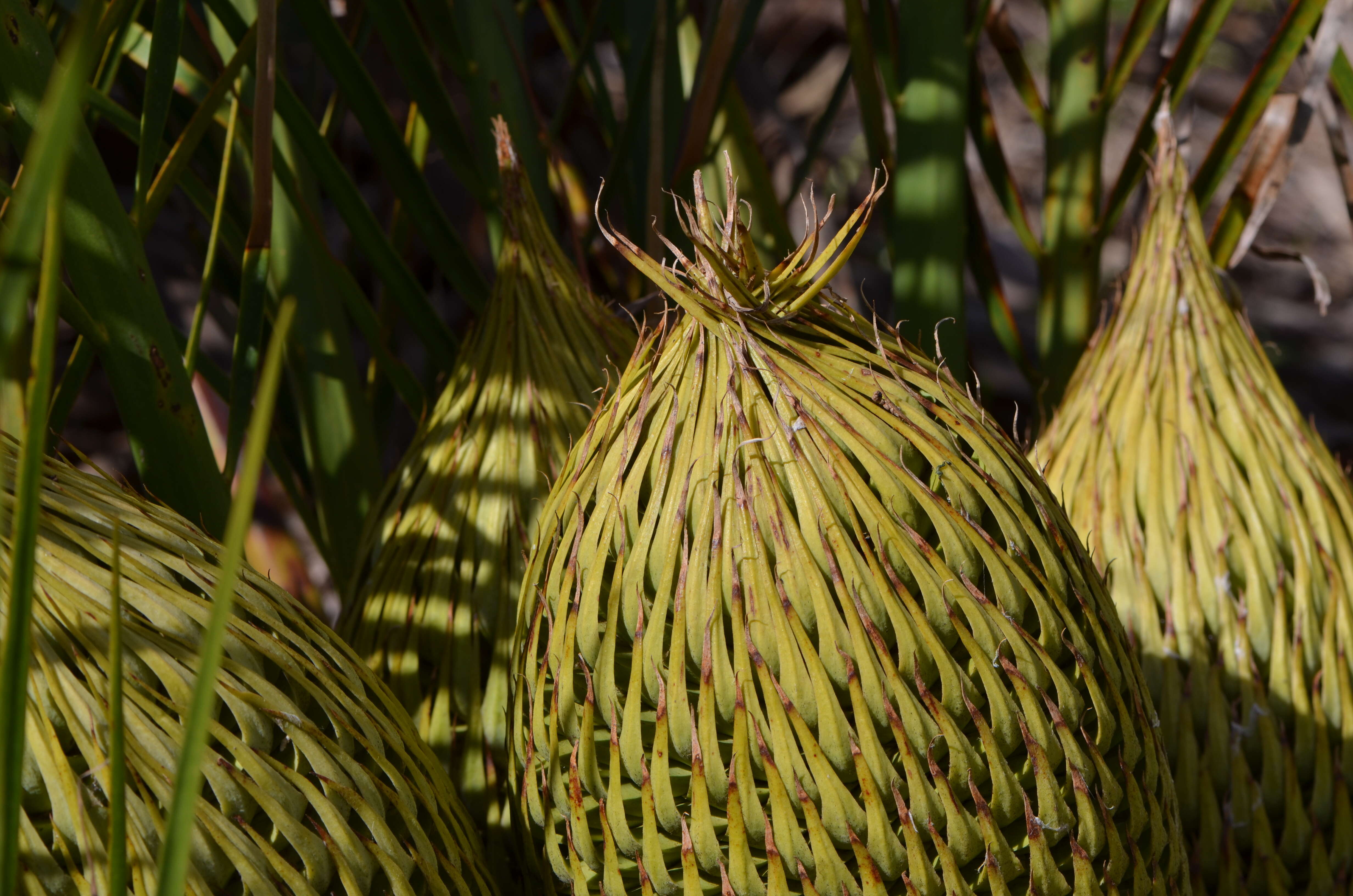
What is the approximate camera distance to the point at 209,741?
12.0 inches

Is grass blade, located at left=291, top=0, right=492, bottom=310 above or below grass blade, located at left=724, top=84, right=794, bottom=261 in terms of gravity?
below

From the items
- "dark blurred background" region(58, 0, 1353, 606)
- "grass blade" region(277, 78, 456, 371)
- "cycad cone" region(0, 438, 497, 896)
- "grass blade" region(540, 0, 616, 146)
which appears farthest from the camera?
"dark blurred background" region(58, 0, 1353, 606)

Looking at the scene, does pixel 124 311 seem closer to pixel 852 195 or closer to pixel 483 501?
pixel 483 501

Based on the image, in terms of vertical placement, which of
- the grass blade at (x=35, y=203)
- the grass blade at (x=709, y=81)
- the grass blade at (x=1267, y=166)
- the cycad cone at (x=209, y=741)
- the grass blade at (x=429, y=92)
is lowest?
the cycad cone at (x=209, y=741)

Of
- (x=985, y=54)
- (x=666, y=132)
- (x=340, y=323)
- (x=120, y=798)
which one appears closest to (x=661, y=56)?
(x=666, y=132)

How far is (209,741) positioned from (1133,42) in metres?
0.65

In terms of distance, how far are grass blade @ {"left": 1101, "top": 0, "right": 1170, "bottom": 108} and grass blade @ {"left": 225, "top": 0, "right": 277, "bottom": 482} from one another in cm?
51

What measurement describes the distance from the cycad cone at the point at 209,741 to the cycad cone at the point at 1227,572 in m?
0.32

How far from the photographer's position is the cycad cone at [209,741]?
0.93ft

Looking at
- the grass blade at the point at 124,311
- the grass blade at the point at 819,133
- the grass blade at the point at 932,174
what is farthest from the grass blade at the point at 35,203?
the grass blade at the point at 819,133

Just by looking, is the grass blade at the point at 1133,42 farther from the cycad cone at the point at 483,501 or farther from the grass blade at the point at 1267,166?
the cycad cone at the point at 483,501

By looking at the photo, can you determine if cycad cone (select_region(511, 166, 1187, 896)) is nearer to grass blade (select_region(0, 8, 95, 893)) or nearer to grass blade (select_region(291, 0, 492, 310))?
grass blade (select_region(0, 8, 95, 893))

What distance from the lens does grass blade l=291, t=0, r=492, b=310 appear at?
54 cm

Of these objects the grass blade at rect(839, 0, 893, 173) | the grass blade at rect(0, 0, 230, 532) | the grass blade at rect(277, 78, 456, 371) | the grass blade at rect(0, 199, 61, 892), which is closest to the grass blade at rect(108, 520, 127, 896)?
the grass blade at rect(0, 199, 61, 892)
